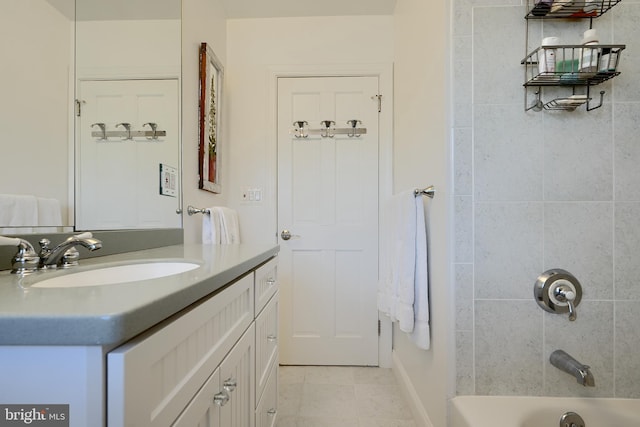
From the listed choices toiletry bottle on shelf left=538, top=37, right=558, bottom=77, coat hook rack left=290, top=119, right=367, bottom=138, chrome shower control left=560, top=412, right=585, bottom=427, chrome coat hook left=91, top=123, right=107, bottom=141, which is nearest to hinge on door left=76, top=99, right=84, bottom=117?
chrome coat hook left=91, top=123, right=107, bottom=141

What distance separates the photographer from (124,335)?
384mm

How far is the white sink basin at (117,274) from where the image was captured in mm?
725

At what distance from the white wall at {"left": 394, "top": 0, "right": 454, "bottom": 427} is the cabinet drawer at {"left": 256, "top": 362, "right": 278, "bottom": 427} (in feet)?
2.31

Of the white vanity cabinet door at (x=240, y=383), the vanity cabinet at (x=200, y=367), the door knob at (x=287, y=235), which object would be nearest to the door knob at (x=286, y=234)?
the door knob at (x=287, y=235)

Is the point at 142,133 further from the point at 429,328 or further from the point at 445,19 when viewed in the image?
the point at 429,328

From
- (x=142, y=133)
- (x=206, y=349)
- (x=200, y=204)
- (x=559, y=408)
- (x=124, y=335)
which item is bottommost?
(x=559, y=408)

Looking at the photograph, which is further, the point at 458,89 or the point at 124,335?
the point at 458,89

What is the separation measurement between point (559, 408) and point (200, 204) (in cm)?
190

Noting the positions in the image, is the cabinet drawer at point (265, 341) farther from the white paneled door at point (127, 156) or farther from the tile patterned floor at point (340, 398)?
the white paneled door at point (127, 156)

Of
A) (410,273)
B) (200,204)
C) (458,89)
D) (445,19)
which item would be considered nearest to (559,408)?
(410,273)

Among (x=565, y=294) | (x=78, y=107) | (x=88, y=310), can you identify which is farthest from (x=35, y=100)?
(x=565, y=294)

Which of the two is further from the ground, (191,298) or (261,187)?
(261,187)

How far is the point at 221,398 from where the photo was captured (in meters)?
0.71

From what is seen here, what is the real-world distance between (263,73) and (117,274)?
1.84 m
